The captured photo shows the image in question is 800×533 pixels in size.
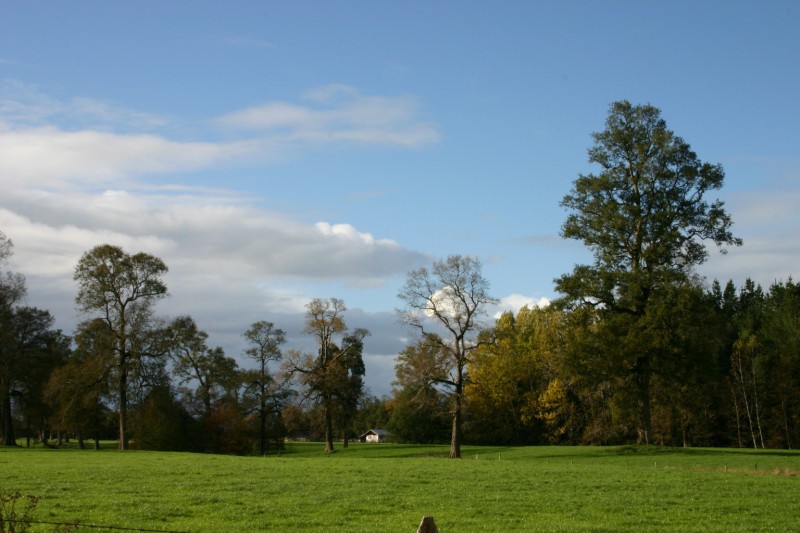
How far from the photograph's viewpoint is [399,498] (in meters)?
20.4

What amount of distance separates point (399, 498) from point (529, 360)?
61134mm

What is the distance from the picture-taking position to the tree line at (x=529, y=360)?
44250mm

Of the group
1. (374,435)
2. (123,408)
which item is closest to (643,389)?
(123,408)

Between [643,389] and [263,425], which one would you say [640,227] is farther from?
[263,425]

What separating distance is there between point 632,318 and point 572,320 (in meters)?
3.44

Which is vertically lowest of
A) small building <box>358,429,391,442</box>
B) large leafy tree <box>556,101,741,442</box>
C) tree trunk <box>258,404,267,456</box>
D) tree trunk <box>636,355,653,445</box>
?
small building <box>358,429,391,442</box>

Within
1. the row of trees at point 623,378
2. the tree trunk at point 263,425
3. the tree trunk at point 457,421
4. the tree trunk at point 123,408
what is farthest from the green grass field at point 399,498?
the tree trunk at point 263,425

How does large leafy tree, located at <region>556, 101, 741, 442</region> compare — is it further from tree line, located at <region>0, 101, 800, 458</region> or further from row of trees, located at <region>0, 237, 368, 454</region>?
row of trees, located at <region>0, 237, 368, 454</region>

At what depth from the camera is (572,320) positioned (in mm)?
45281

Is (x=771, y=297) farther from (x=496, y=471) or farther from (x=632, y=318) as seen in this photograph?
(x=496, y=471)

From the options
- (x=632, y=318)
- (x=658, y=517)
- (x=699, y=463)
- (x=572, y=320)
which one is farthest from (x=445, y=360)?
(x=658, y=517)

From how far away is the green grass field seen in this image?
16.1m

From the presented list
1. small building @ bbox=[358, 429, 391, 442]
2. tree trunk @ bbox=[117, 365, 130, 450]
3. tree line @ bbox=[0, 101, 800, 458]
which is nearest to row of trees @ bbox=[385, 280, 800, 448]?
tree line @ bbox=[0, 101, 800, 458]

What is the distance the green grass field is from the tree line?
551 inches
